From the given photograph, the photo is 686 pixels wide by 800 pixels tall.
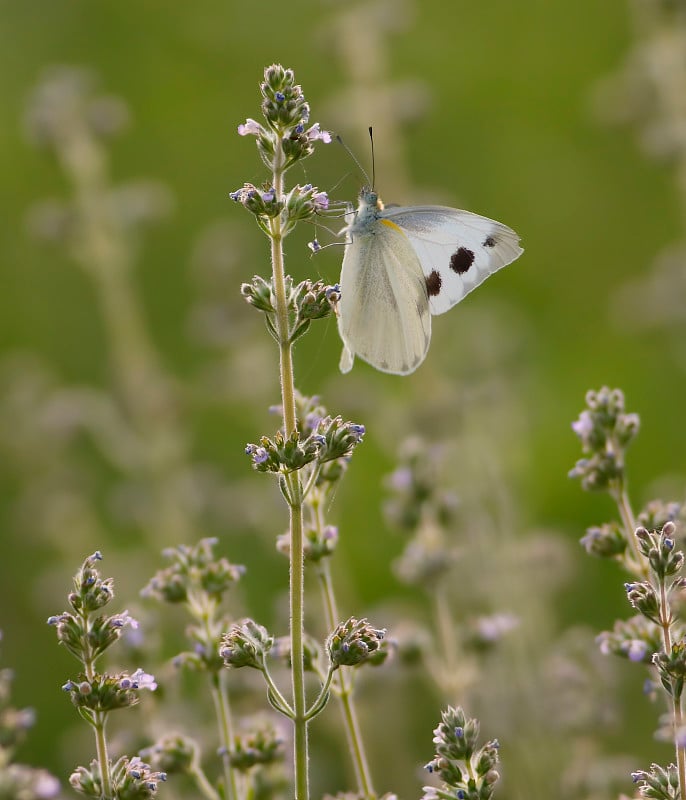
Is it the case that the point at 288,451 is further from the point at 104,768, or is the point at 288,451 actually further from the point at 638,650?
the point at 638,650

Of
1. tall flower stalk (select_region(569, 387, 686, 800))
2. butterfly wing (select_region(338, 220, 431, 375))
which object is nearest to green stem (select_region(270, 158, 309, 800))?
tall flower stalk (select_region(569, 387, 686, 800))

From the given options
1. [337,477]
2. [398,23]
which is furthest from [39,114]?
[337,477]

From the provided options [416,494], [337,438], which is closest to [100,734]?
[337,438]

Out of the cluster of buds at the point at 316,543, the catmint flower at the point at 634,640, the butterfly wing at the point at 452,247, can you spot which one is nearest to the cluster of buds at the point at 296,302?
the cluster of buds at the point at 316,543

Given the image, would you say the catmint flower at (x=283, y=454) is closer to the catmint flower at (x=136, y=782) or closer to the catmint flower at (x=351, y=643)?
the catmint flower at (x=351, y=643)

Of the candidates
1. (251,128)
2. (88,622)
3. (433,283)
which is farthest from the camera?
(433,283)

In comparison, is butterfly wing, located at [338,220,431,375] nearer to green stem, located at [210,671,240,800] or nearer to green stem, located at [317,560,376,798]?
green stem, located at [317,560,376,798]
